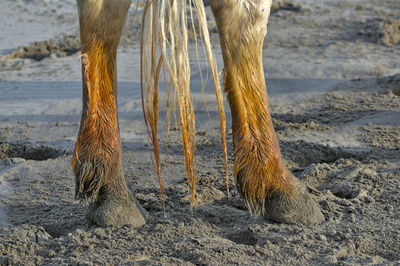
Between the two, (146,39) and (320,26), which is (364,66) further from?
(146,39)

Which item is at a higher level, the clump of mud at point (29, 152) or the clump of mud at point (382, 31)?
the clump of mud at point (382, 31)

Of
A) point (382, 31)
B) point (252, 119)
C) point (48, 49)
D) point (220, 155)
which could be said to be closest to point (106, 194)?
point (252, 119)

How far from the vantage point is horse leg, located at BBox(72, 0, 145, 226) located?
3.05m

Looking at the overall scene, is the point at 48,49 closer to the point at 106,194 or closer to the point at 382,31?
the point at 382,31

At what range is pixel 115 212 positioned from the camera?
3.12 meters

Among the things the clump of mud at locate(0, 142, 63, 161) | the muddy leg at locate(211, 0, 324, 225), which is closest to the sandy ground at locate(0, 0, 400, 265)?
the clump of mud at locate(0, 142, 63, 161)

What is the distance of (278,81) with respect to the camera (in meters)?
6.12

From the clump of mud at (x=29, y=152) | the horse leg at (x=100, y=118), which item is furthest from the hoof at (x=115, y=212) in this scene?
the clump of mud at (x=29, y=152)

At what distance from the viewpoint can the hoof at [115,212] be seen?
312 cm

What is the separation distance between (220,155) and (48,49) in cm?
404

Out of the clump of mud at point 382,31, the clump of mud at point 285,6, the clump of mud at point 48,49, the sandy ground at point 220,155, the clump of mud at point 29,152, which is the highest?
the clump of mud at point 285,6

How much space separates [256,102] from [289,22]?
5.69 metres

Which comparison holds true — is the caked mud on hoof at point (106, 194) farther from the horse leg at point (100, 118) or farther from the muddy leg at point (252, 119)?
the muddy leg at point (252, 119)

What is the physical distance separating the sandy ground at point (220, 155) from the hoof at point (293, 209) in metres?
0.06
